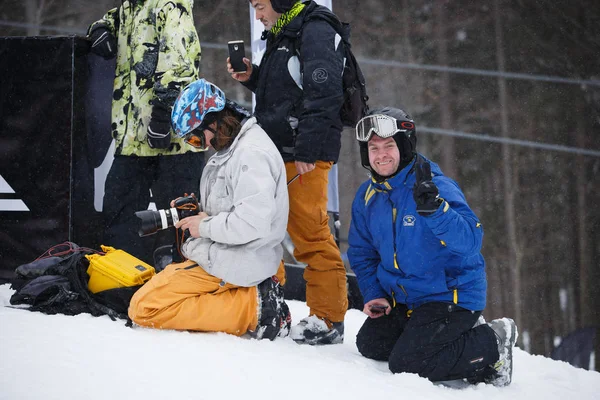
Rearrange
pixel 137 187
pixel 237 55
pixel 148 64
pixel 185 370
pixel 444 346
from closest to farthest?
pixel 185 370, pixel 444 346, pixel 237 55, pixel 148 64, pixel 137 187

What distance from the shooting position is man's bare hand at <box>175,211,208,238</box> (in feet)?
9.70

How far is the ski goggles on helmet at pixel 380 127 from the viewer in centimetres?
289

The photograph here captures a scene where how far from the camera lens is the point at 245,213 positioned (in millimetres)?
2842

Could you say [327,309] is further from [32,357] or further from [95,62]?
[95,62]

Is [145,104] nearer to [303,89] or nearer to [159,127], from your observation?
[159,127]

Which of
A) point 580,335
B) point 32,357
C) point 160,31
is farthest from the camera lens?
point 580,335

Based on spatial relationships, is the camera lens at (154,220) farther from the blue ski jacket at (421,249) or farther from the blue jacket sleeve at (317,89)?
the blue ski jacket at (421,249)

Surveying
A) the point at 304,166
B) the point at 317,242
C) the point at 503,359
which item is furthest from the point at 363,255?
the point at 503,359

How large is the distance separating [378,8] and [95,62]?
7426 millimetres

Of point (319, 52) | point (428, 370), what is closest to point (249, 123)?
point (319, 52)

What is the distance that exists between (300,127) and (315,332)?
93 cm

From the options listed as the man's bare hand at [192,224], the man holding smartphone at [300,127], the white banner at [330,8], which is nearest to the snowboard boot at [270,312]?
the man holding smartphone at [300,127]

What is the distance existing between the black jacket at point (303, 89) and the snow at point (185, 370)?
0.88 m

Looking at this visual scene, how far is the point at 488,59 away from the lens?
10.4 metres
